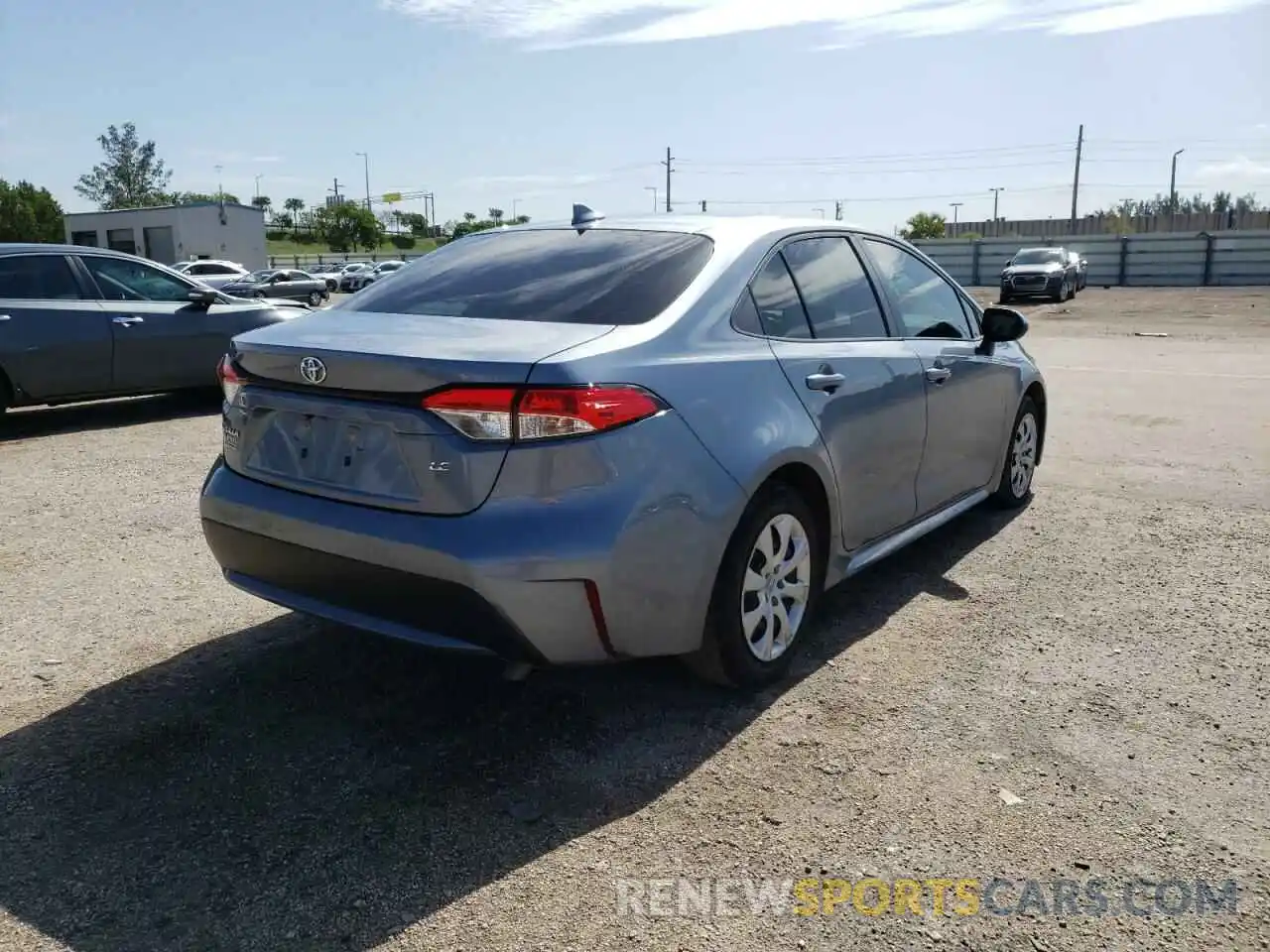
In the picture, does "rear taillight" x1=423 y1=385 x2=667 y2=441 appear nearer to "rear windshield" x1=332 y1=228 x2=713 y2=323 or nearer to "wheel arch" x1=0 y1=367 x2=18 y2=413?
"rear windshield" x1=332 y1=228 x2=713 y2=323

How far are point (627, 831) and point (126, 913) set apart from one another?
1197 mm

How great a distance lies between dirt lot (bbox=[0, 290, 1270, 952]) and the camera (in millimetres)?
2396

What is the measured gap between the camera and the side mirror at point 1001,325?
515cm

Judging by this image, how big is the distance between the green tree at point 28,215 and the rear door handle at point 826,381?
80702 mm

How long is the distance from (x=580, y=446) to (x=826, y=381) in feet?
4.09

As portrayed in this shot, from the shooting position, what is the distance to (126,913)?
2379 mm

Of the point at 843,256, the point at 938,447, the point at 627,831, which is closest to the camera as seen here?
the point at 627,831

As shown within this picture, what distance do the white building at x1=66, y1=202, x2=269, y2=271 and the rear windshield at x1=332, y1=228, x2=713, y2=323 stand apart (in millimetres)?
63986

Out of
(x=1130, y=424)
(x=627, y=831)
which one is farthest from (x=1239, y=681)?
(x=1130, y=424)

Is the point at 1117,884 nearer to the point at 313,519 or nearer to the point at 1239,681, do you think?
the point at 1239,681

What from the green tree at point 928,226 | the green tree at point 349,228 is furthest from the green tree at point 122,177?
the green tree at point 928,226

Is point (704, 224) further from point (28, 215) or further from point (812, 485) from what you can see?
point (28, 215)

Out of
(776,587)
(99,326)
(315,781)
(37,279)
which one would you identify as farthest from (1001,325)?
(37,279)

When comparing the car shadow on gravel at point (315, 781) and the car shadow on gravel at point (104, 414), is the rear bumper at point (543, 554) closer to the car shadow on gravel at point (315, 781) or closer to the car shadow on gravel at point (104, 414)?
the car shadow on gravel at point (315, 781)
